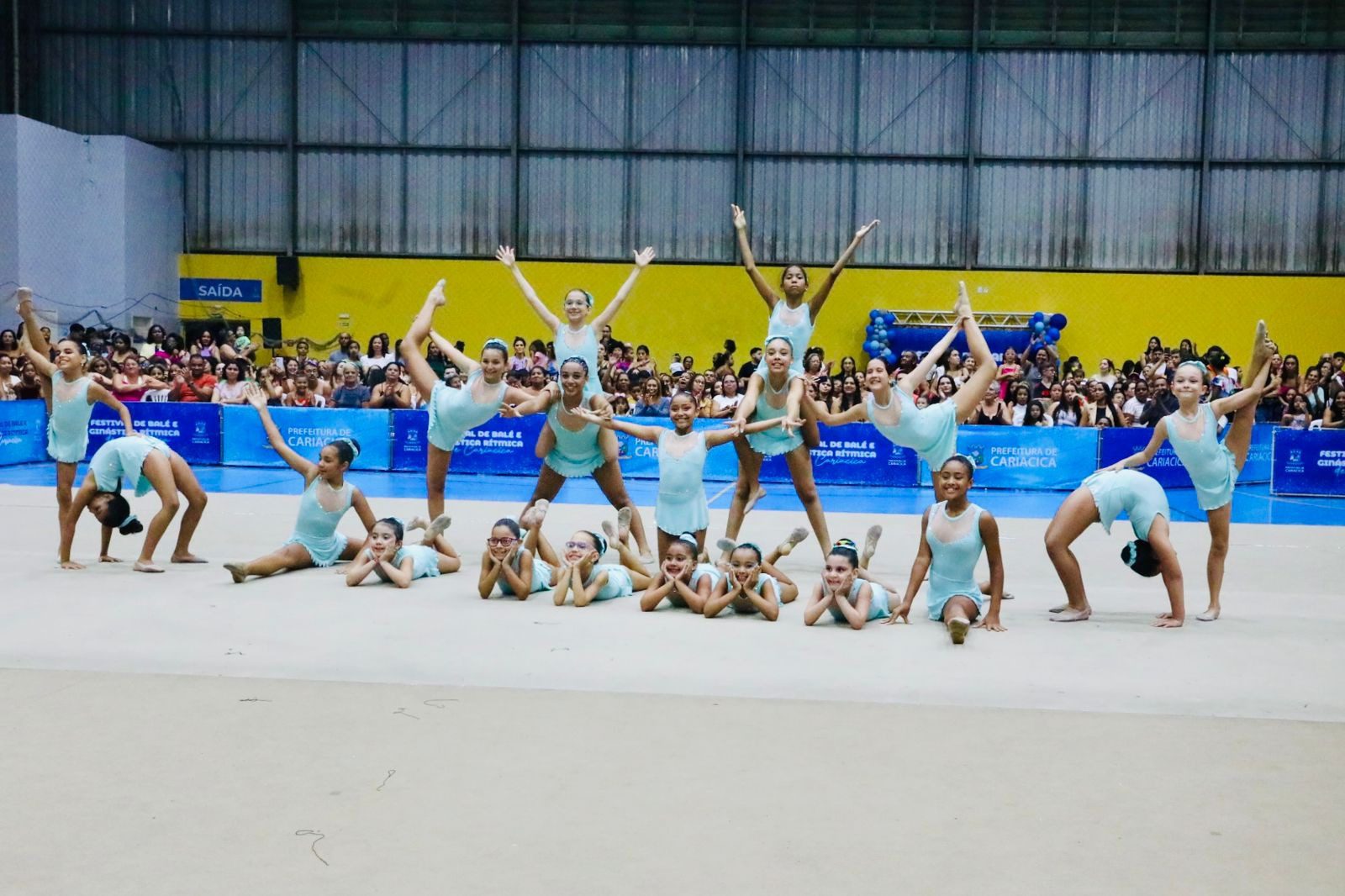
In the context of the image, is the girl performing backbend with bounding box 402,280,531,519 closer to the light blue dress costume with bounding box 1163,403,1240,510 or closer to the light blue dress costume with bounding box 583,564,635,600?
the light blue dress costume with bounding box 583,564,635,600

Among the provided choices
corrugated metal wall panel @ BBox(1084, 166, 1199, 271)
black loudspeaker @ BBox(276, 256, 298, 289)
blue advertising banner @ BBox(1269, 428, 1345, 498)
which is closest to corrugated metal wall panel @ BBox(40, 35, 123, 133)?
black loudspeaker @ BBox(276, 256, 298, 289)

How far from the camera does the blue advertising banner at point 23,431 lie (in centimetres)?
1656

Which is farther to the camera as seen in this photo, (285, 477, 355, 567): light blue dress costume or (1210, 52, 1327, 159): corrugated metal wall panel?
(1210, 52, 1327, 159): corrugated metal wall panel

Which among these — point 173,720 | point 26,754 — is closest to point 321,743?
point 173,720

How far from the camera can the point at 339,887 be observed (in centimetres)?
362

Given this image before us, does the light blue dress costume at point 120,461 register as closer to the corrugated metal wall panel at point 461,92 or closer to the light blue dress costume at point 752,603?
the light blue dress costume at point 752,603

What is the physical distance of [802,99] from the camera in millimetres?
23562

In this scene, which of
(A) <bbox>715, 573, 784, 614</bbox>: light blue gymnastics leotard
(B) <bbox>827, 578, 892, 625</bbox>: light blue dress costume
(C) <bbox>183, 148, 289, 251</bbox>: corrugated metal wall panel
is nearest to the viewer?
(B) <bbox>827, 578, 892, 625</bbox>: light blue dress costume

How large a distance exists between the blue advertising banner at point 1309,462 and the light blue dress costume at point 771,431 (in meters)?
8.70

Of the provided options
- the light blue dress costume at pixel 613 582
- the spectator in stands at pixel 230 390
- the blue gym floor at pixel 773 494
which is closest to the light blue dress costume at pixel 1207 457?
the light blue dress costume at pixel 613 582

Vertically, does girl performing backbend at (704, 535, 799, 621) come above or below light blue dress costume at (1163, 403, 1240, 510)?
below

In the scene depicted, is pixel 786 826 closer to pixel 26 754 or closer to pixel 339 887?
pixel 339 887

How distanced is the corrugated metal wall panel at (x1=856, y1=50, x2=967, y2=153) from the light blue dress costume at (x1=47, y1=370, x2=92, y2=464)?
1678 cm

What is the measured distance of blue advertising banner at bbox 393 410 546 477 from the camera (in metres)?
16.8
